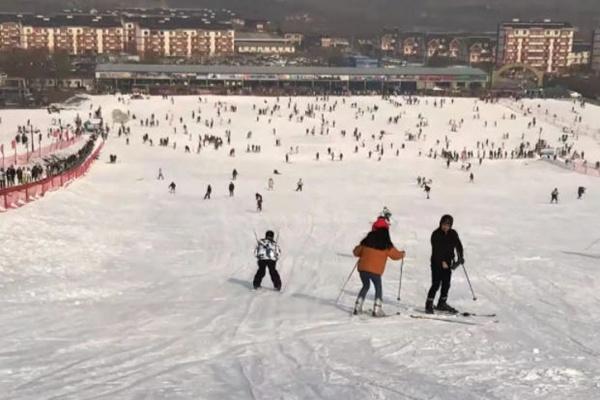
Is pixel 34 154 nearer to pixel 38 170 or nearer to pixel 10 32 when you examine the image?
pixel 38 170

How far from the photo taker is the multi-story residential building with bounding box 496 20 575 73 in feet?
493

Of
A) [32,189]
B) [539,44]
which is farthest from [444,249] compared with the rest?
[539,44]

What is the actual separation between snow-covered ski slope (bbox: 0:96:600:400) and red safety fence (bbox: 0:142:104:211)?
1.35 ft

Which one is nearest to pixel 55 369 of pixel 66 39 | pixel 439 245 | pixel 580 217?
pixel 439 245

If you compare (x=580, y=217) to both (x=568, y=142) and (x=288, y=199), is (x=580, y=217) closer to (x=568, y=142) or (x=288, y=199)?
(x=288, y=199)

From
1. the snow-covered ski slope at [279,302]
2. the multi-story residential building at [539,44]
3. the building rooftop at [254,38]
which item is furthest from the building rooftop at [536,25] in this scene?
the snow-covered ski slope at [279,302]

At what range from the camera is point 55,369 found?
6.46 metres

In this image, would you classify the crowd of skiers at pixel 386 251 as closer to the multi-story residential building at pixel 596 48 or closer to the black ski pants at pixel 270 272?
the black ski pants at pixel 270 272

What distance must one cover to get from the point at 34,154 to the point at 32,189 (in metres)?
14.8

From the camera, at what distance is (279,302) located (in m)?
9.49

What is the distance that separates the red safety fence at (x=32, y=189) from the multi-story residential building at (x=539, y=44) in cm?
13637

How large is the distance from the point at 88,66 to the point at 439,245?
107956 millimetres

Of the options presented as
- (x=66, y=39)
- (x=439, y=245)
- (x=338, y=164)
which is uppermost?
(x=66, y=39)

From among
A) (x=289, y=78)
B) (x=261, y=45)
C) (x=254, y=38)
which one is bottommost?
(x=289, y=78)
